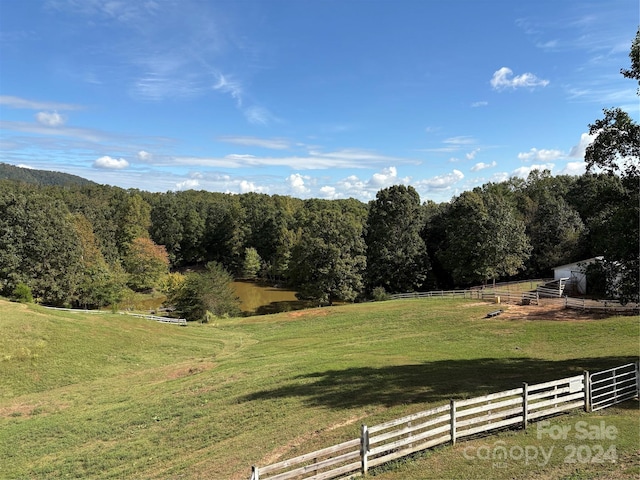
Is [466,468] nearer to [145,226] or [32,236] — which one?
[32,236]

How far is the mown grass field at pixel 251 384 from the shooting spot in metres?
11.4

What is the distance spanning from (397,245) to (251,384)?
42.9 m

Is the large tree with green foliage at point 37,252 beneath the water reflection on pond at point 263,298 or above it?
above

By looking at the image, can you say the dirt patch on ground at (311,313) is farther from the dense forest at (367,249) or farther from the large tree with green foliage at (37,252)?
the large tree with green foliage at (37,252)

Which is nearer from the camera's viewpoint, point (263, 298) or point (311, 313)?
point (311, 313)

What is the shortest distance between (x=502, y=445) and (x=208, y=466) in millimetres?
7616

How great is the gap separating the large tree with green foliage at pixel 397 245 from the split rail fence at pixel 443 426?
44.4 m

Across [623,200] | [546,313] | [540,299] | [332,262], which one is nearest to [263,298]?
[332,262]

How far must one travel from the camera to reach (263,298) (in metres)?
69.8

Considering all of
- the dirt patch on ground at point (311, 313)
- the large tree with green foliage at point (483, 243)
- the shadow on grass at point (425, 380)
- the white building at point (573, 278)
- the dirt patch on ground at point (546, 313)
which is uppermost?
the large tree with green foliage at point (483, 243)

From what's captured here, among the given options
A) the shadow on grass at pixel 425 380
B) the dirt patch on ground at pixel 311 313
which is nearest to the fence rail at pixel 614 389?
the shadow on grass at pixel 425 380

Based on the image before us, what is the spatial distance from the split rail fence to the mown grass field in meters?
0.37

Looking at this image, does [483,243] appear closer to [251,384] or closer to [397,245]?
[397,245]

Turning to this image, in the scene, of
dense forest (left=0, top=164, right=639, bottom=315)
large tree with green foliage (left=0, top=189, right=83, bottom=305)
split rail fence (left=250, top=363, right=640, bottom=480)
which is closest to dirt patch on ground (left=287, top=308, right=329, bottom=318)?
dense forest (left=0, top=164, right=639, bottom=315)
